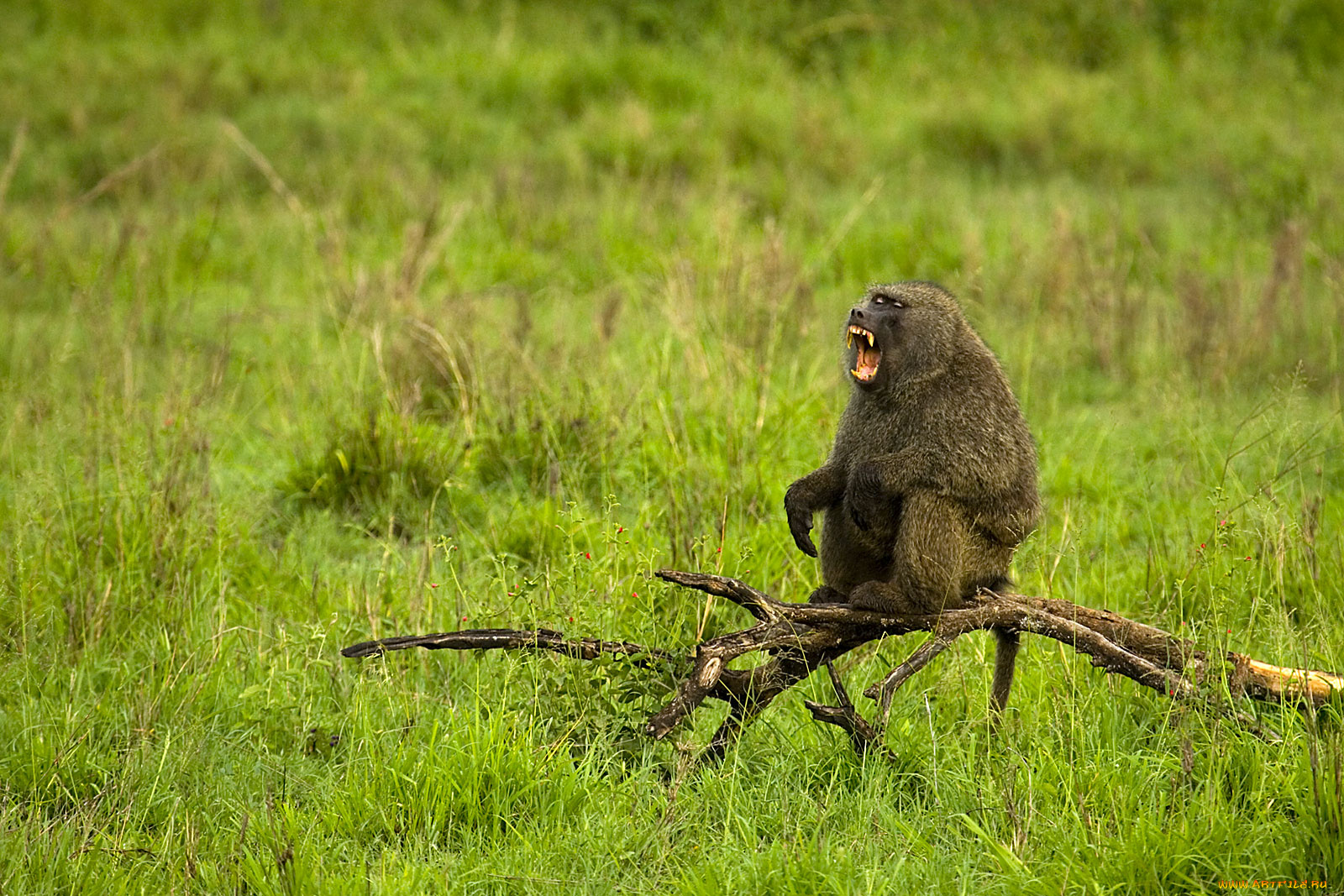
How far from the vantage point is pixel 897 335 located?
131 inches

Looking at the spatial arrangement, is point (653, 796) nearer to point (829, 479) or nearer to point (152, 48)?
point (829, 479)

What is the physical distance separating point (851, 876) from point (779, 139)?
848 centimetres

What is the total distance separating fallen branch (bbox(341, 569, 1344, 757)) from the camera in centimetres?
299

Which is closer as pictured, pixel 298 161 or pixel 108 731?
pixel 108 731

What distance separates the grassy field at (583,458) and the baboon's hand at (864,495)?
1.51 ft

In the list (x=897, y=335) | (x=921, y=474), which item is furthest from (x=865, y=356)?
(x=921, y=474)

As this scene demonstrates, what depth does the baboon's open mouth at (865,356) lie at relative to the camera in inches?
130

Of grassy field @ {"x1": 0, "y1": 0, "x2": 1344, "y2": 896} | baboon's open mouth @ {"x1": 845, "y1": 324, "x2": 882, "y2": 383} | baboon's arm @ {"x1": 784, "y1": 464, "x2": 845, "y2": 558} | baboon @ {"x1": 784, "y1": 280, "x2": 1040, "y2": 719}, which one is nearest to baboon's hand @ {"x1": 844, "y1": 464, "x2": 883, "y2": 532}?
A: baboon @ {"x1": 784, "y1": 280, "x2": 1040, "y2": 719}

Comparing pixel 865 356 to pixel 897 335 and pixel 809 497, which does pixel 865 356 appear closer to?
pixel 897 335

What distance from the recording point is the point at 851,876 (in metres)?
2.60

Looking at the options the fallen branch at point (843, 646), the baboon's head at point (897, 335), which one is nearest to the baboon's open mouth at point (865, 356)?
the baboon's head at point (897, 335)

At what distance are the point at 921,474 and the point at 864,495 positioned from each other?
14 cm

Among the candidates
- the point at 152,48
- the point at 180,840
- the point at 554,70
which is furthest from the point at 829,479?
the point at 152,48

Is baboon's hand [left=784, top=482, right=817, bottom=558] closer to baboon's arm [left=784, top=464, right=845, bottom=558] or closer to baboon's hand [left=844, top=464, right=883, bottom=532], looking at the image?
baboon's arm [left=784, top=464, right=845, bottom=558]
